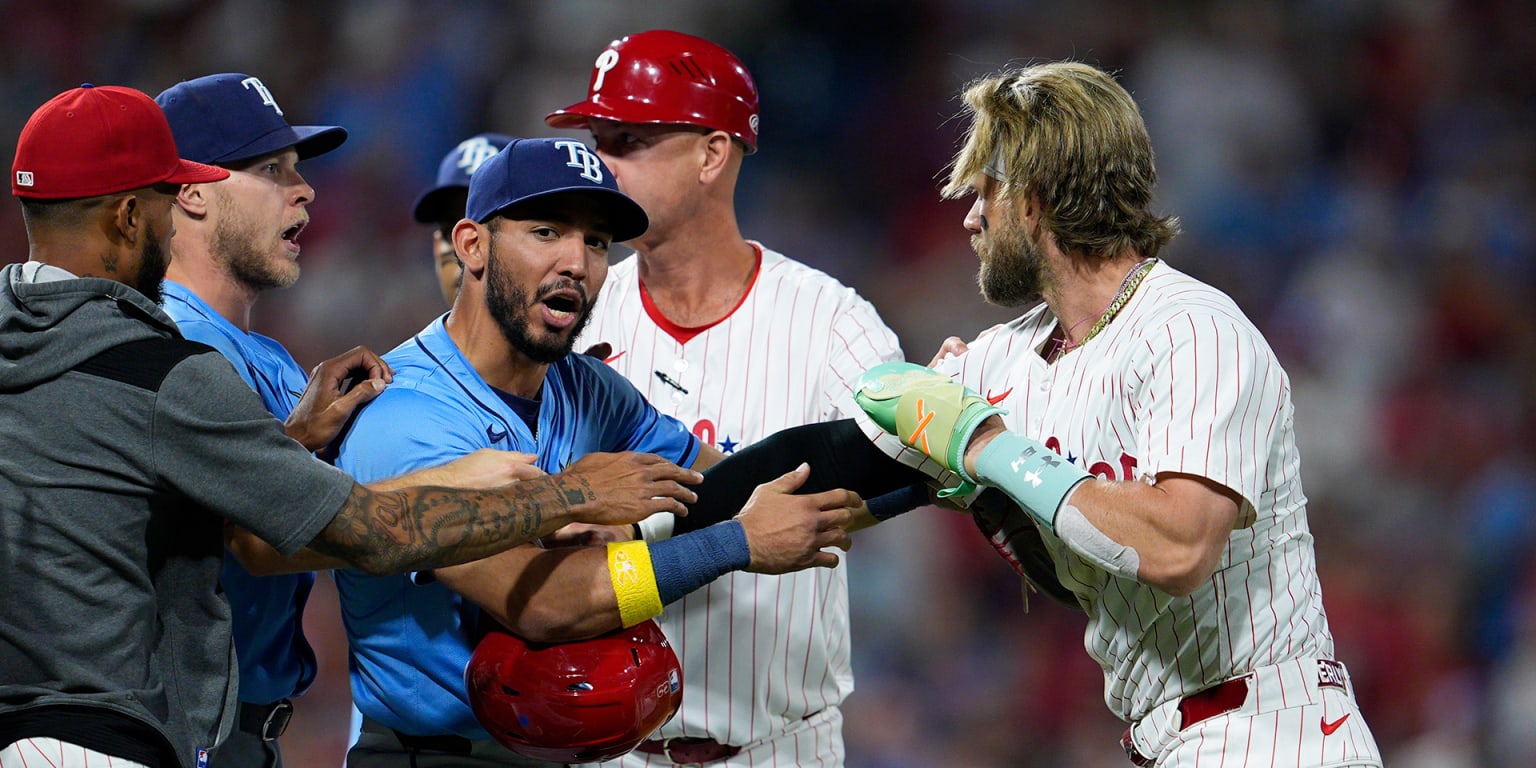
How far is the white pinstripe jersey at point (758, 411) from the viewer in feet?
12.9

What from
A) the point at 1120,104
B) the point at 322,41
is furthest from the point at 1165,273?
the point at 322,41

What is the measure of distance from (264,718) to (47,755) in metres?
0.92

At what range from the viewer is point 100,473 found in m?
2.54

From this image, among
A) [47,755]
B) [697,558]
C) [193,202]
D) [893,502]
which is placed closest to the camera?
[47,755]

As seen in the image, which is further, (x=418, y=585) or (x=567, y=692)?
(x=418, y=585)

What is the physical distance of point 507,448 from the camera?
3.28 m

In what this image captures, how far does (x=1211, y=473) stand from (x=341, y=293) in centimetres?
638

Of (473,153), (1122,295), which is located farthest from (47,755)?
(473,153)

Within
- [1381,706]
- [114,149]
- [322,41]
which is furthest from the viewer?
[322,41]

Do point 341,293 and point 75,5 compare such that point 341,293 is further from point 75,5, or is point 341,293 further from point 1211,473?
point 1211,473

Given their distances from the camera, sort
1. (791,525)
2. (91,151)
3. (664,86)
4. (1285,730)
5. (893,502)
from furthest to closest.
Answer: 1. (664,86)
2. (893,502)
3. (791,525)
4. (1285,730)
5. (91,151)

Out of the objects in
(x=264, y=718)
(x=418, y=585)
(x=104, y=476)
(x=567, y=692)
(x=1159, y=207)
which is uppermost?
(x=1159, y=207)

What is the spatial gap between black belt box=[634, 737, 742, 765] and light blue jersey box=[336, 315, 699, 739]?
83 cm

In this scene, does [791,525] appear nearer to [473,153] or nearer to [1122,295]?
[1122,295]
